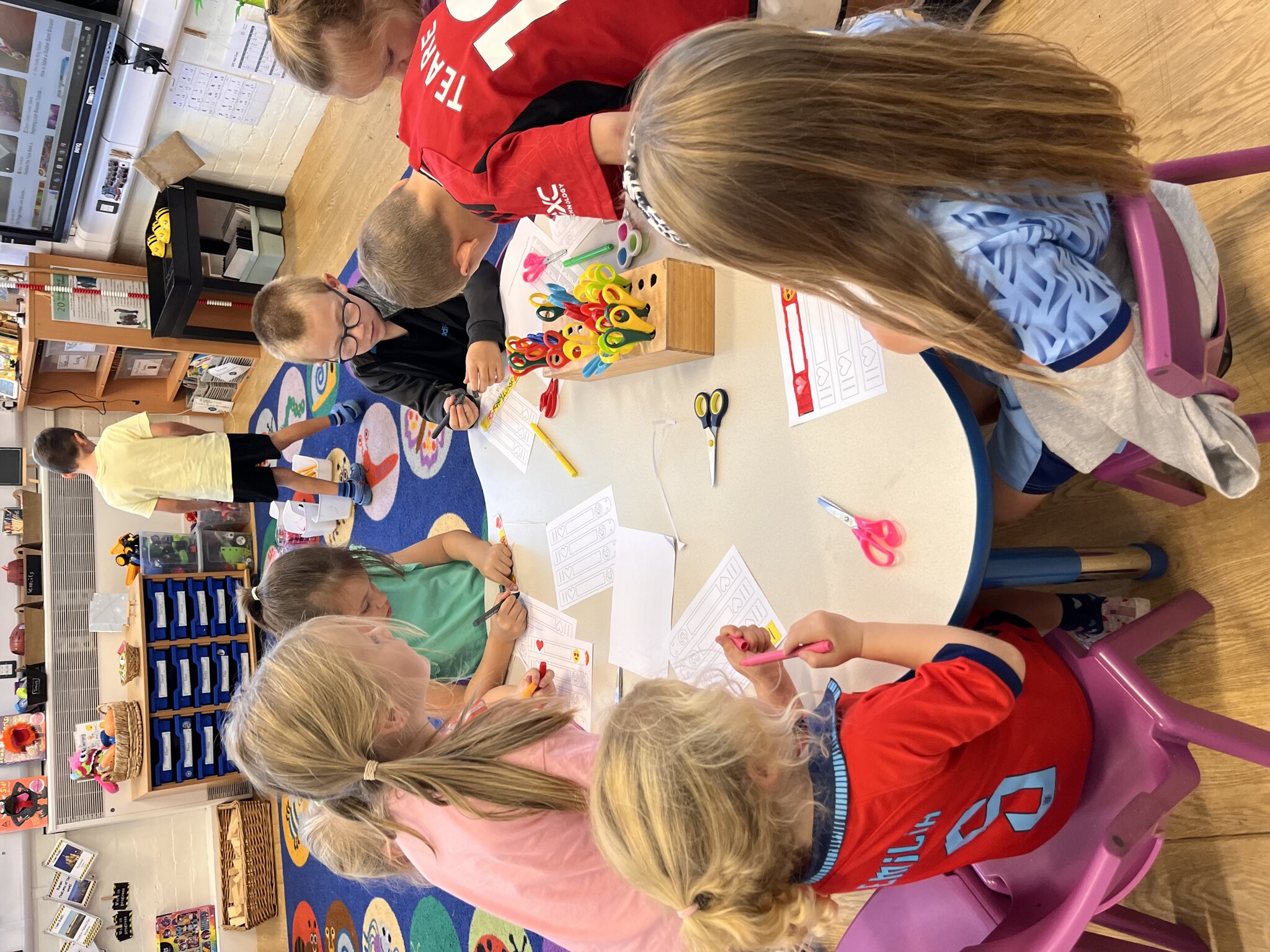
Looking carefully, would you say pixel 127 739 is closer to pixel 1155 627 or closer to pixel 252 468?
pixel 252 468

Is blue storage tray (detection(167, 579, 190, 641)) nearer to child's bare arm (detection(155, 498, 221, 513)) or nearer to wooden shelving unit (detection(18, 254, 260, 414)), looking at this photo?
child's bare arm (detection(155, 498, 221, 513))

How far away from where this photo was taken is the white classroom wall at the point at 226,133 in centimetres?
271

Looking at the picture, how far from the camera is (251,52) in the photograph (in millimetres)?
2824

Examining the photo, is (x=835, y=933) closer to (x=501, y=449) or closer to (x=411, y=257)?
(x=501, y=449)

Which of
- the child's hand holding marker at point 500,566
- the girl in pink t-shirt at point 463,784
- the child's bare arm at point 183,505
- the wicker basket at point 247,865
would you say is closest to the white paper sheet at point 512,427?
the child's hand holding marker at point 500,566

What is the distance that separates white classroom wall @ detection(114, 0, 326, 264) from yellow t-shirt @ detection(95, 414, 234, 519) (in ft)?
3.87

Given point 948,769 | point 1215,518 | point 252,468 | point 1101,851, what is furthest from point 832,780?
point 252,468

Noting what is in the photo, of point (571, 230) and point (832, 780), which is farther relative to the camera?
point (571, 230)

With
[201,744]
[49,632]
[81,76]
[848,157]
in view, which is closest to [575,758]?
[848,157]

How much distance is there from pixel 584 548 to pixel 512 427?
1.10 ft

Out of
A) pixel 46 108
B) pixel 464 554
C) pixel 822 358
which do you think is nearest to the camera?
pixel 822 358

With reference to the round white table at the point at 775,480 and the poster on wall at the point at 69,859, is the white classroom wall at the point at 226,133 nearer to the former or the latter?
the round white table at the point at 775,480

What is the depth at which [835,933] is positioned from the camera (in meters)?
1.58

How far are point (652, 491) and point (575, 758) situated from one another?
0.40 m
